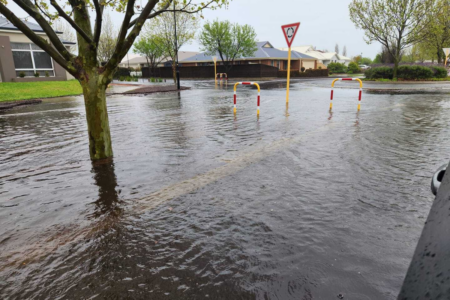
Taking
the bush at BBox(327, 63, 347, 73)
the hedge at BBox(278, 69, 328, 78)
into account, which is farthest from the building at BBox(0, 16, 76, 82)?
the bush at BBox(327, 63, 347, 73)

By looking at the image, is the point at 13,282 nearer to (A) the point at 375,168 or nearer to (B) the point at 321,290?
(B) the point at 321,290

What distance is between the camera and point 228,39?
45.2 metres

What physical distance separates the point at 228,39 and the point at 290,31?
35279mm

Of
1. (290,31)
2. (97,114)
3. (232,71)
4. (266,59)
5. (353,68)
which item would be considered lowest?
(97,114)

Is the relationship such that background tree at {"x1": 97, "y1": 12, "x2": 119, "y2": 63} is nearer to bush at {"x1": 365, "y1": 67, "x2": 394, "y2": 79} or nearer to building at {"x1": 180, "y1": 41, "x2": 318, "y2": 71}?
building at {"x1": 180, "y1": 41, "x2": 318, "y2": 71}

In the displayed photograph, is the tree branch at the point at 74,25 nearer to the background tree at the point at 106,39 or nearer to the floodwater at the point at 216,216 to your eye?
the floodwater at the point at 216,216

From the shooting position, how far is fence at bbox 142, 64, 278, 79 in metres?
45.0

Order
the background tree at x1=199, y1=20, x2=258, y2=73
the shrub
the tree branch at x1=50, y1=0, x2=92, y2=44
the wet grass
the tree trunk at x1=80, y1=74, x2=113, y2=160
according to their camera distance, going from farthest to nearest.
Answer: the background tree at x1=199, y1=20, x2=258, y2=73, the shrub, the wet grass, the tree trunk at x1=80, y1=74, x2=113, y2=160, the tree branch at x1=50, y1=0, x2=92, y2=44

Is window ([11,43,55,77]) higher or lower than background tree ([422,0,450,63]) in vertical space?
lower

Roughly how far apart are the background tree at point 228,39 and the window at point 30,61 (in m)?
23.8

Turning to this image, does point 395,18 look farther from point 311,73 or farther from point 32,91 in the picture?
point 32,91

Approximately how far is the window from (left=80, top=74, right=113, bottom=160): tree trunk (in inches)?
1051

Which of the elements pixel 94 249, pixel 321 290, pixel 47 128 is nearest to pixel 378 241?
pixel 321 290

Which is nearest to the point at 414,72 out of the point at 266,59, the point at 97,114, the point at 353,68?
the point at 266,59
